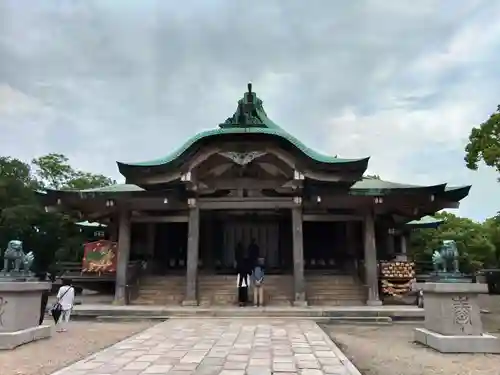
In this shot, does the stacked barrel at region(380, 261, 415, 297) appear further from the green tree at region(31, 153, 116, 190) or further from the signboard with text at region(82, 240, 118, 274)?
the green tree at region(31, 153, 116, 190)

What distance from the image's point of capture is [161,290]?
49.8 feet

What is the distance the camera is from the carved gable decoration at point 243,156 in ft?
45.1

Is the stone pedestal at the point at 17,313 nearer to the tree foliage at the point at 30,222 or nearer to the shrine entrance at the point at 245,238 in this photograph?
the shrine entrance at the point at 245,238

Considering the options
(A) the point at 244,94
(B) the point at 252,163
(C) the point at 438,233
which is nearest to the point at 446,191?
(B) the point at 252,163

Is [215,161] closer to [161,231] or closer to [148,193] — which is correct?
[148,193]

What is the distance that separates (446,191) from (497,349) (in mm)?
7790

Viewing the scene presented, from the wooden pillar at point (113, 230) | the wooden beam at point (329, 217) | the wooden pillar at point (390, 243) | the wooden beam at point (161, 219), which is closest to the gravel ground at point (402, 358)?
the wooden beam at point (329, 217)

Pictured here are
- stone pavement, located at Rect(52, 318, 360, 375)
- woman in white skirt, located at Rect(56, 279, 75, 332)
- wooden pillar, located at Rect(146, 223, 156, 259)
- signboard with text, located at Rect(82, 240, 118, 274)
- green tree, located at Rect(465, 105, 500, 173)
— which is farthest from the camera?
wooden pillar, located at Rect(146, 223, 156, 259)

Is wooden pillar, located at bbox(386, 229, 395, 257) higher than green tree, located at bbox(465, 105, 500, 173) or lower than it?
lower

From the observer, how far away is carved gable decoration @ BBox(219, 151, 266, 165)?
13.7 m

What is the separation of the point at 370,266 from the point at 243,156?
216 inches

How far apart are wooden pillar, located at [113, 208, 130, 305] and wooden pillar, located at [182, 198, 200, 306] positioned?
6.91 ft

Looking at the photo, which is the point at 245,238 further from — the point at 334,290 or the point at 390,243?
the point at 390,243

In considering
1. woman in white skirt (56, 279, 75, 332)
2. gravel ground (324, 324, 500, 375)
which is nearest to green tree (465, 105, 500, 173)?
gravel ground (324, 324, 500, 375)
